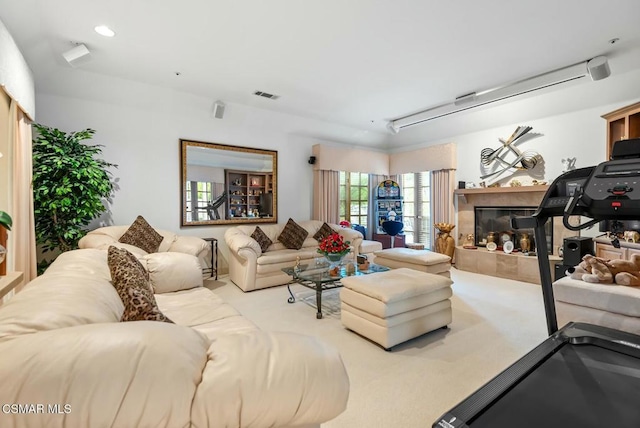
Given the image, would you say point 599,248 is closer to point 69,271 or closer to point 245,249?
point 245,249

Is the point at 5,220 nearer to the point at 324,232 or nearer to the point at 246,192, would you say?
the point at 246,192

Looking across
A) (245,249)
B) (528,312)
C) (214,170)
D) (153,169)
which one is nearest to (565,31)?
(528,312)

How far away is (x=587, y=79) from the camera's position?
3830mm

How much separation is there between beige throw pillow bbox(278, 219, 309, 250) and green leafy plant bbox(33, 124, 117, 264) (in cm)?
262

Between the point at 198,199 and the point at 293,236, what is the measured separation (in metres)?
1.70

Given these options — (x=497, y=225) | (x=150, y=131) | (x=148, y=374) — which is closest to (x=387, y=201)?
(x=497, y=225)

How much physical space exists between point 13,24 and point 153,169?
223cm

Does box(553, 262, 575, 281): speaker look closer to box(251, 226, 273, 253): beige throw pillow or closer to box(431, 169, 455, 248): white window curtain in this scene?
box(431, 169, 455, 248): white window curtain

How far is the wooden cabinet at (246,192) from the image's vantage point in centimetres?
530

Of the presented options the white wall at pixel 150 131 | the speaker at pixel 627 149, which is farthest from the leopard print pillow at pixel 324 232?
the speaker at pixel 627 149

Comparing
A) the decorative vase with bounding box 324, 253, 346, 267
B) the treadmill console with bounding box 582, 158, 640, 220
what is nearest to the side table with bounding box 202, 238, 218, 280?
the decorative vase with bounding box 324, 253, 346, 267

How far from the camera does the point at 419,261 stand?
421 cm

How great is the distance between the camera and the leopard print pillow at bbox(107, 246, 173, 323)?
1.38m

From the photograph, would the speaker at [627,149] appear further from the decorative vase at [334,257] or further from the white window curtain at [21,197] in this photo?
the white window curtain at [21,197]
